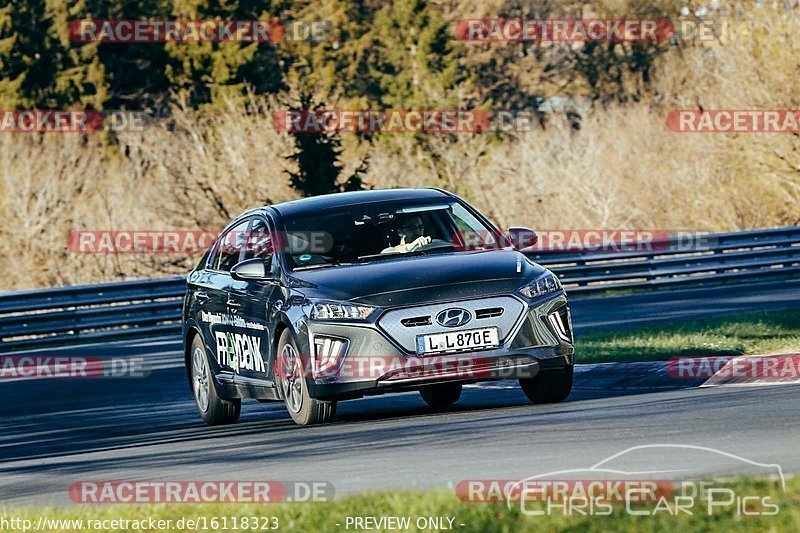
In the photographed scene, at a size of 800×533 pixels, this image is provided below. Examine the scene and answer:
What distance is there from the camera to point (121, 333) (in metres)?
28.3

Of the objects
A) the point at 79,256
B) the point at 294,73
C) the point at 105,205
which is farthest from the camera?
the point at 294,73

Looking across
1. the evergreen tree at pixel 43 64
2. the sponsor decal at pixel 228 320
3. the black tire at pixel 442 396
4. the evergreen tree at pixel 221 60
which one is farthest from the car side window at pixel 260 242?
the evergreen tree at pixel 43 64

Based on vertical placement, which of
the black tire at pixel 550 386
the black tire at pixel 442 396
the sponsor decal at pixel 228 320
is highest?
the sponsor decal at pixel 228 320

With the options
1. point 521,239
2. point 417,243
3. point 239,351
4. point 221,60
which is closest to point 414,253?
point 417,243

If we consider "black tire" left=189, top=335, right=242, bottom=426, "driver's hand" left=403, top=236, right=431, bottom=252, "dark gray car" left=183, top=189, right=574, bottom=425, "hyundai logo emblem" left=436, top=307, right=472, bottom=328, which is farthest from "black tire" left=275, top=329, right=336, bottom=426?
"black tire" left=189, top=335, right=242, bottom=426

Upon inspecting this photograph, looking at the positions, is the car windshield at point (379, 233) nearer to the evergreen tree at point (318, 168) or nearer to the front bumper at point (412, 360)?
the front bumper at point (412, 360)

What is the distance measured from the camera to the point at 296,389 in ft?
39.2

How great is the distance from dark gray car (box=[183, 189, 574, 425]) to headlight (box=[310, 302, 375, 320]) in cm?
1

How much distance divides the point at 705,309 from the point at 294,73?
3618 cm

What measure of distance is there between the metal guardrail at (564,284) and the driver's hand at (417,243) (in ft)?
53.9

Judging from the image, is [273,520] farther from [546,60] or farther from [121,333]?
[546,60]

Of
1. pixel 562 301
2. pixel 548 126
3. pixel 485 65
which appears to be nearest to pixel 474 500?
pixel 562 301

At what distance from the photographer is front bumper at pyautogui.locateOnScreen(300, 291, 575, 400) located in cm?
1128

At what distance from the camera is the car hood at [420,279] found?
446 inches
